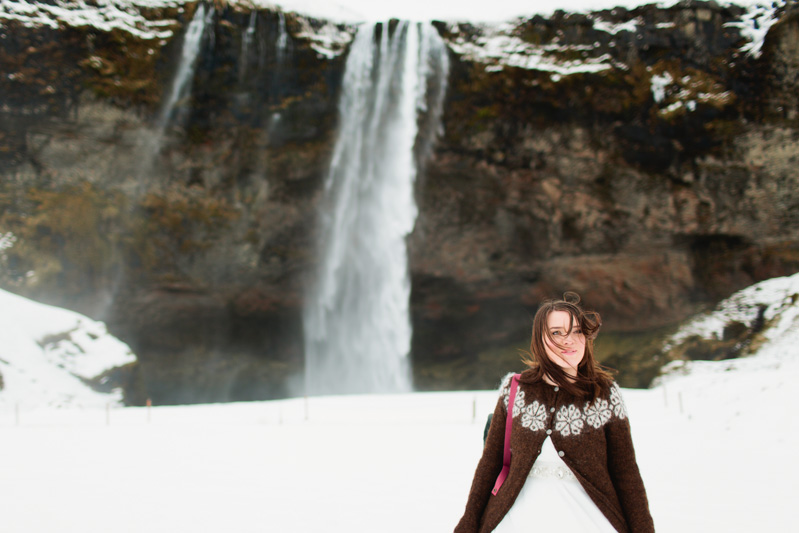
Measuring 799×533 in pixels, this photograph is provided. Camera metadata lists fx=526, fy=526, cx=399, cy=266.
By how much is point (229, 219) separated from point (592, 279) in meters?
13.5

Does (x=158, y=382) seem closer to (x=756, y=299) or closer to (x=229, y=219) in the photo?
(x=229, y=219)

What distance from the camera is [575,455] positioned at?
1.89 metres

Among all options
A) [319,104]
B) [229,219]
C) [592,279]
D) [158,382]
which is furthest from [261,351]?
[592,279]

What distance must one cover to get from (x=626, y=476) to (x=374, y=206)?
1750 centimetres

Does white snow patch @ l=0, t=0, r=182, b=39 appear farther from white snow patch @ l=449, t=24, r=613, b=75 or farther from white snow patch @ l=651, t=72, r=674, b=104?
white snow patch @ l=651, t=72, r=674, b=104

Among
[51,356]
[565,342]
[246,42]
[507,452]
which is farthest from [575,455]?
[246,42]

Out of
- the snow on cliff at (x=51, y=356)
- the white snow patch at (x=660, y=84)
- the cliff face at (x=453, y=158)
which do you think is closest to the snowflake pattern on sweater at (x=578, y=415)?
the snow on cliff at (x=51, y=356)

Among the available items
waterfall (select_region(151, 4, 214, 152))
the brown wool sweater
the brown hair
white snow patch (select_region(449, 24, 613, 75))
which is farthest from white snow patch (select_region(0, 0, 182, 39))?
the brown wool sweater

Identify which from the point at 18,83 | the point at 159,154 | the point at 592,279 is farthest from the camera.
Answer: the point at 592,279

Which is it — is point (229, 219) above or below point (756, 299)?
above

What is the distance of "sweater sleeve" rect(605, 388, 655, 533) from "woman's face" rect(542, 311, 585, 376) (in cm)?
20

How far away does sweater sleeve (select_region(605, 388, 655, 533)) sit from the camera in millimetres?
1826

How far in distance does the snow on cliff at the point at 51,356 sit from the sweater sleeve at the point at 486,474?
11267 millimetres

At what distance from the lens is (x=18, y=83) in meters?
16.9
